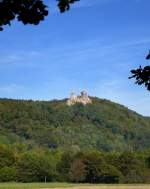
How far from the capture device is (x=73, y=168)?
133250mm

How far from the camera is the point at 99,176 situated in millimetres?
137625

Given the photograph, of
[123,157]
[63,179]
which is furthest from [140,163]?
[63,179]

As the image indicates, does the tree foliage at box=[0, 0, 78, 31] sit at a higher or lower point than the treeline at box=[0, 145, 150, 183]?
lower

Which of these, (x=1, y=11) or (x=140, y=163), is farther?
(x=140, y=163)

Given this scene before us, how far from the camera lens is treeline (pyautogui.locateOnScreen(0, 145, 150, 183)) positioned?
438 feet

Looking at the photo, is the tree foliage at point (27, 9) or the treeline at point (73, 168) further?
the treeline at point (73, 168)

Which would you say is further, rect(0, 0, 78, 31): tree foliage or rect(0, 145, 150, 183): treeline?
rect(0, 145, 150, 183): treeline

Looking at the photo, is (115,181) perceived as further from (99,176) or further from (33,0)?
(33,0)

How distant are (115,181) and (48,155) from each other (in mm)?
21073

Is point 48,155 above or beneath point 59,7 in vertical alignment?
above

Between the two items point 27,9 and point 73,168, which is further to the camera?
point 73,168

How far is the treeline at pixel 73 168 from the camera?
438 feet

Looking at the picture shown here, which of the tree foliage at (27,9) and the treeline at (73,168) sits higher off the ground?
the treeline at (73,168)

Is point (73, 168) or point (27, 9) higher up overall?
point (73, 168)
